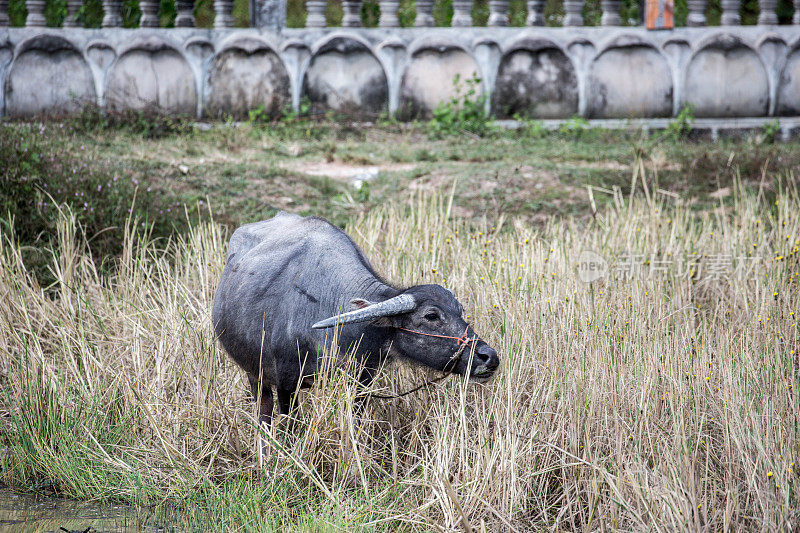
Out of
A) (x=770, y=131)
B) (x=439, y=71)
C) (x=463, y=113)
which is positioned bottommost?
(x=770, y=131)

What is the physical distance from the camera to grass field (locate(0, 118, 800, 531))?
12.0 ft

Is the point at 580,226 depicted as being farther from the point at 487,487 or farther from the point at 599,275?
the point at 487,487

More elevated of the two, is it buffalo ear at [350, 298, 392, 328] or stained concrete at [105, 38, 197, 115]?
stained concrete at [105, 38, 197, 115]

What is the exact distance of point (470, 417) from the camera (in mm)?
4211

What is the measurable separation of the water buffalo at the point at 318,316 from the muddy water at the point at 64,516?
78 centimetres

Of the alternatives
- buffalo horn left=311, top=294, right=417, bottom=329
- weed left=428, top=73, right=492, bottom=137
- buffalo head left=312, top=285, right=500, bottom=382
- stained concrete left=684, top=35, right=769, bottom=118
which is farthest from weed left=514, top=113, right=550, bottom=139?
buffalo horn left=311, top=294, right=417, bottom=329

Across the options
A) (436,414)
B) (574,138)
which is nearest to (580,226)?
(574,138)

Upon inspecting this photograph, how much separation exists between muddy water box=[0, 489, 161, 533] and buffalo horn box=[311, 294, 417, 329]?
1.29 metres

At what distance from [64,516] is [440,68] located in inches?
320

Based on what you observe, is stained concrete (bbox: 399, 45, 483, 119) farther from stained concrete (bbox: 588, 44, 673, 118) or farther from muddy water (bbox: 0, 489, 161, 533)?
muddy water (bbox: 0, 489, 161, 533)

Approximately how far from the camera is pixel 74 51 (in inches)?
425

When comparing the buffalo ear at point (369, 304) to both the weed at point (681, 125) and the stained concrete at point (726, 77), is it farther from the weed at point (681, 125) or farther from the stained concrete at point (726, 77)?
the stained concrete at point (726, 77)

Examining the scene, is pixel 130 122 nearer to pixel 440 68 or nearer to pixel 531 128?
pixel 440 68

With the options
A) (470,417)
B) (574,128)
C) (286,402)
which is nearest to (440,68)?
(574,128)
